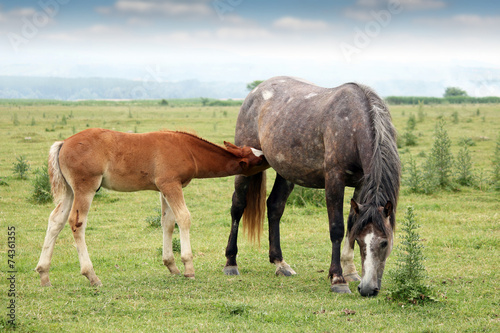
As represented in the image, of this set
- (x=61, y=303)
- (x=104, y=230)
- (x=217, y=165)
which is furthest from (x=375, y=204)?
(x=104, y=230)

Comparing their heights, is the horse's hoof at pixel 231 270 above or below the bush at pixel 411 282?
A: below

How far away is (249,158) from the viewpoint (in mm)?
7523

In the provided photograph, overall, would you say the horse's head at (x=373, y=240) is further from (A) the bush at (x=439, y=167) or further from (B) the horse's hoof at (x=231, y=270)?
(A) the bush at (x=439, y=167)

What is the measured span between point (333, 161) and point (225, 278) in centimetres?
244

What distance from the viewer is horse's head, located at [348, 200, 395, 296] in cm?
576

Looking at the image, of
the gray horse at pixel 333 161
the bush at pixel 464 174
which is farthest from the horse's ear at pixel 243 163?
the bush at pixel 464 174

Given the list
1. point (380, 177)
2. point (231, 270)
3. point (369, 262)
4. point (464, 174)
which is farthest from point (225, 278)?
point (464, 174)

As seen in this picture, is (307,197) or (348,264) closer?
(348,264)

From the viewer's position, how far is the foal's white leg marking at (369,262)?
575 centimetres

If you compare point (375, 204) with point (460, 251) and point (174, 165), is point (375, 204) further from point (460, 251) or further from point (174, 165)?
point (460, 251)

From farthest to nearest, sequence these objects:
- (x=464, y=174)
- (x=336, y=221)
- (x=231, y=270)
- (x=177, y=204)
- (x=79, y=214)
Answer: (x=464, y=174), (x=231, y=270), (x=177, y=204), (x=336, y=221), (x=79, y=214)

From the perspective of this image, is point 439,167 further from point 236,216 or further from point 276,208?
point 236,216

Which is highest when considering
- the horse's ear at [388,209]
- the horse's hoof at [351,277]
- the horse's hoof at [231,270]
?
the horse's ear at [388,209]

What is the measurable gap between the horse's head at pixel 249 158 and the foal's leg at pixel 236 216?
0.53 meters
